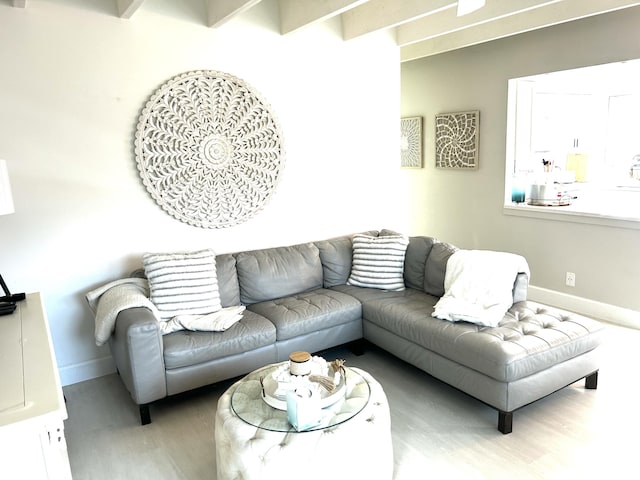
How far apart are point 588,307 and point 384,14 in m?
2.98

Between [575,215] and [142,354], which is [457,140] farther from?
[142,354]

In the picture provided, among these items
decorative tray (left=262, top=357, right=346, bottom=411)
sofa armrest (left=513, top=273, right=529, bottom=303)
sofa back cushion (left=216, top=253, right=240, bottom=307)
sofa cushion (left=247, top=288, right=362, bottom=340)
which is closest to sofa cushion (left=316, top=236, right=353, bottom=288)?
sofa cushion (left=247, top=288, right=362, bottom=340)

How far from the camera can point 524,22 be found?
3.73 m

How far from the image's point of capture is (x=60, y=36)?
2.91 metres

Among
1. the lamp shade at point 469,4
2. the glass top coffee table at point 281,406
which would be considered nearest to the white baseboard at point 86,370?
the glass top coffee table at point 281,406

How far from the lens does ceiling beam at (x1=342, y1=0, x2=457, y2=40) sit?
3117 millimetres

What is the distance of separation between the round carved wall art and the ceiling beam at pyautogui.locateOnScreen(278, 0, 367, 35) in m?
0.58

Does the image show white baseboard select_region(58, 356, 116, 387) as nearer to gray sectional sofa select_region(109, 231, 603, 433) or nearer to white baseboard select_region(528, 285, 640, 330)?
gray sectional sofa select_region(109, 231, 603, 433)

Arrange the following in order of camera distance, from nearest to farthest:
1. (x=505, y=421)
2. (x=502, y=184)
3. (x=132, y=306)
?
(x=505, y=421) → (x=132, y=306) → (x=502, y=184)

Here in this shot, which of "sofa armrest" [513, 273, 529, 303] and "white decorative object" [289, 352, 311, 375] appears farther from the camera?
"sofa armrest" [513, 273, 529, 303]

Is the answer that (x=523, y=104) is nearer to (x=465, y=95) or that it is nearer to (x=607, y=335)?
(x=465, y=95)

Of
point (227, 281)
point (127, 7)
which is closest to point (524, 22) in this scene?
point (127, 7)

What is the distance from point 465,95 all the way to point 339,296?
2.75 m

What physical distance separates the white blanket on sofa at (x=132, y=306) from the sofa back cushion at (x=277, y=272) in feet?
0.95
